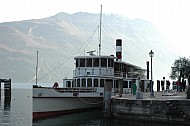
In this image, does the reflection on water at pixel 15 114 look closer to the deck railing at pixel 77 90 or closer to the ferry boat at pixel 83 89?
the ferry boat at pixel 83 89

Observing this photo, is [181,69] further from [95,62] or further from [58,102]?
[58,102]

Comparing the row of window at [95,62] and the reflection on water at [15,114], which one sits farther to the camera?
the row of window at [95,62]

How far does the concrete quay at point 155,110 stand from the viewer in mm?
21047

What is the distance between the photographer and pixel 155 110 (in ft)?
72.5

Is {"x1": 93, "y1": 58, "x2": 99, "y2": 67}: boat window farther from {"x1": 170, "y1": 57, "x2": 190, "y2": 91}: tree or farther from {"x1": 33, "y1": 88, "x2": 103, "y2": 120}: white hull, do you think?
{"x1": 170, "y1": 57, "x2": 190, "y2": 91}: tree

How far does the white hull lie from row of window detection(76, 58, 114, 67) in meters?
3.60

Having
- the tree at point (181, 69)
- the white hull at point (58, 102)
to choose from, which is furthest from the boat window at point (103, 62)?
the tree at point (181, 69)

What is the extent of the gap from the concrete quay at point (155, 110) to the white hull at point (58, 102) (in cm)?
522

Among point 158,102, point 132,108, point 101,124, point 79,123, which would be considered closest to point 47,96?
point 79,123

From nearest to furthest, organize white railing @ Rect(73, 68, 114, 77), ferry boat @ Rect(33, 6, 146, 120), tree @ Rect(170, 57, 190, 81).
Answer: ferry boat @ Rect(33, 6, 146, 120) → white railing @ Rect(73, 68, 114, 77) → tree @ Rect(170, 57, 190, 81)

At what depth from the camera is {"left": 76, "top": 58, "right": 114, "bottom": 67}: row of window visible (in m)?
32.5

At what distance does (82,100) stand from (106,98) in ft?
14.8

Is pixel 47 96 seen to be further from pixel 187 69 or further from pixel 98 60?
pixel 187 69

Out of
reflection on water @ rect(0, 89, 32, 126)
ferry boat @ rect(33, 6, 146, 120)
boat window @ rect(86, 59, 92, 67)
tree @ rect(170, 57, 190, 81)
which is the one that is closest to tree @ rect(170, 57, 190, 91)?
tree @ rect(170, 57, 190, 81)
